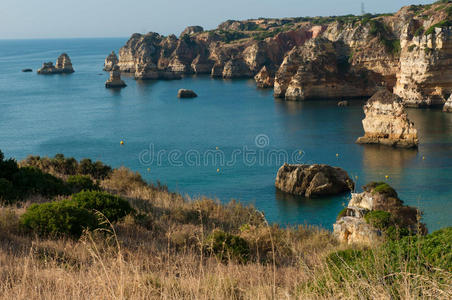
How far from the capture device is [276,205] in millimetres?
32469

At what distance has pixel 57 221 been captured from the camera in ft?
34.9

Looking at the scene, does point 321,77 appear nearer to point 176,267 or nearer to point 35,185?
point 35,185

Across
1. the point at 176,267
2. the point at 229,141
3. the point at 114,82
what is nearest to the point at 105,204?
the point at 176,267

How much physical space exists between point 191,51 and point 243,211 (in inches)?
5104

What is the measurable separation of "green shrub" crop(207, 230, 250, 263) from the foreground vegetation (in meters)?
0.02

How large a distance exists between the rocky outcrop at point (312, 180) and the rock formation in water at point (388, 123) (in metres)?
14.5

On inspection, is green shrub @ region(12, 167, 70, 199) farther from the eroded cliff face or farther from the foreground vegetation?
the eroded cliff face

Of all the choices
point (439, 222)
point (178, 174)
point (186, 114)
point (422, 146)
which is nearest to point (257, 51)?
point (186, 114)

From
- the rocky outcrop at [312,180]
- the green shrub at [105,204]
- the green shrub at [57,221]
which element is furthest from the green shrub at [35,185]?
the rocky outcrop at [312,180]

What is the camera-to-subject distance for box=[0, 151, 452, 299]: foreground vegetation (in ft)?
19.2

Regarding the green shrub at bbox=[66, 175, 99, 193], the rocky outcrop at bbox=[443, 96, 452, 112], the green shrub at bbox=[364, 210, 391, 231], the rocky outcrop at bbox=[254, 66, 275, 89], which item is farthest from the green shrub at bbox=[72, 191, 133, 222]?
the rocky outcrop at bbox=[254, 66, 275, 89]

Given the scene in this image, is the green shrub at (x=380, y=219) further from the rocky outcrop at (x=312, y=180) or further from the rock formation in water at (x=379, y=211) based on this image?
the rocky outcrop at (x=312, y=180)

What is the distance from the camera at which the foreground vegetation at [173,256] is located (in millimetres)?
5844

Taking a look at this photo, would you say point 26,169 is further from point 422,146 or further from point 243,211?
point 422,146
